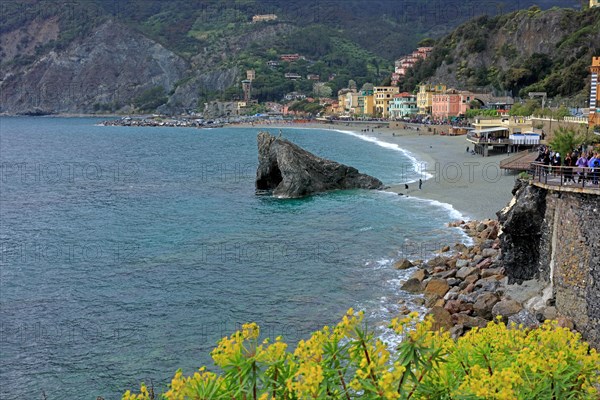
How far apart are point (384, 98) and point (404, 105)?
46.9 ft

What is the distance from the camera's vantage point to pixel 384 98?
17138 cm

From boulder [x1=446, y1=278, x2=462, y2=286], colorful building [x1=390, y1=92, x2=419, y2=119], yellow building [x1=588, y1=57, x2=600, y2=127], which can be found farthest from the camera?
colorful building [x1=390, y1=92, x2=419, y2=119]

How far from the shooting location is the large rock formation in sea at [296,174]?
56.4 metres

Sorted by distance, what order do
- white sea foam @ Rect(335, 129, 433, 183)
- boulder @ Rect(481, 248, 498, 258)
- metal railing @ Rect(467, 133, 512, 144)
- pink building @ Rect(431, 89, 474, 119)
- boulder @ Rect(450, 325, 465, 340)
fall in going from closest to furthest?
boulder @ Rect(450, 325, 465, 340) → boulder @ Rect(481, 248, 498, 258) → white sea foam @ Rect(335, 129, 433, 183) → metal railing @ Rect(467, 133, 512, 144) → pink building @ Rect(431, 89, 474, 119)

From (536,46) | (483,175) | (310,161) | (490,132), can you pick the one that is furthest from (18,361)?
(536,46)

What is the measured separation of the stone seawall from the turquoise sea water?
20.3 ft

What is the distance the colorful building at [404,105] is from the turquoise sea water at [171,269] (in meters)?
91.8

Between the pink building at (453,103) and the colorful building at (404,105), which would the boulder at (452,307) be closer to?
the pink building at (453,103)

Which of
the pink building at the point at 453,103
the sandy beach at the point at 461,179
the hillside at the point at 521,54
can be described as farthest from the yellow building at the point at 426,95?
the sandy beach at the point at 461,179

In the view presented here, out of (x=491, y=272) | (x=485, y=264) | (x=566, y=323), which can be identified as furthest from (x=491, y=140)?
(x=566, y=323)

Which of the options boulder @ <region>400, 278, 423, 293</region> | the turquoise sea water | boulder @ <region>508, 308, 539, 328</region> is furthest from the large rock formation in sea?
boulder @ <region>508, 308, 539, 328</region>

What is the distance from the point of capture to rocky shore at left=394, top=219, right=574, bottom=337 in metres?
22.9

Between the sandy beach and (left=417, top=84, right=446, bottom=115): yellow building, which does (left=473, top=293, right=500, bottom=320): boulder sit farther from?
(left=417, top=84, right=446, bottom=115): yellow building

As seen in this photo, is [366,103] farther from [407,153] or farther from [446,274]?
[446,274]
